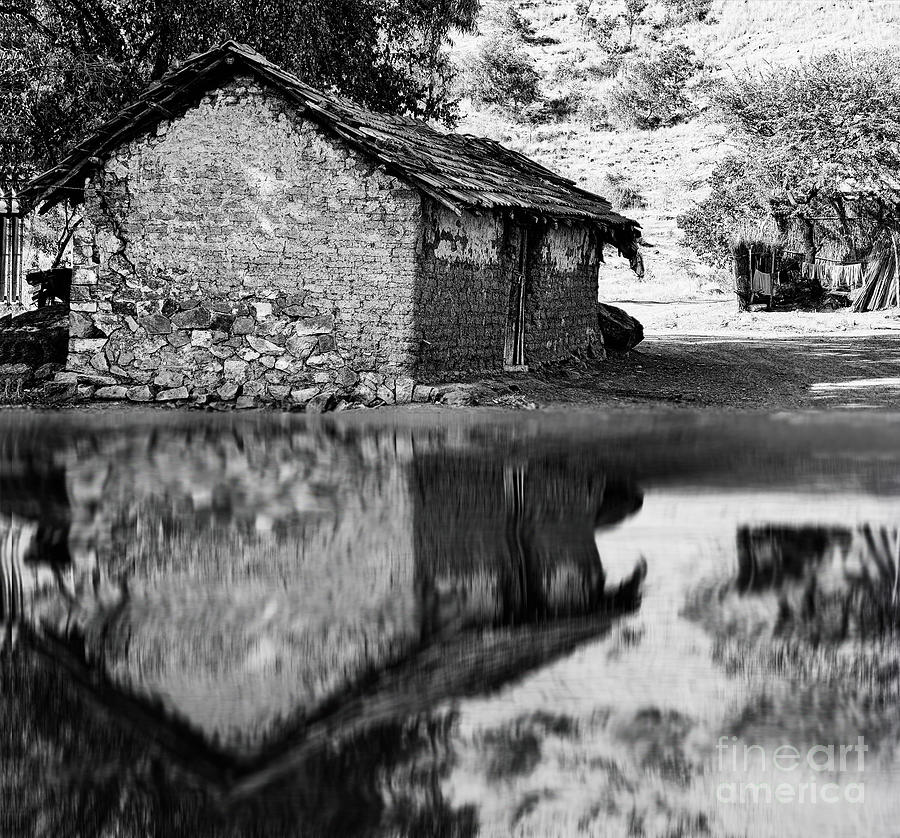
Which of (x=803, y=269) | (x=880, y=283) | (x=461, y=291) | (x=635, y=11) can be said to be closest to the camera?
(x=461, y=291)

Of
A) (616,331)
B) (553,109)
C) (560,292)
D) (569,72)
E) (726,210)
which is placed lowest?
(616,331)

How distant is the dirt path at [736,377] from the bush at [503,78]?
45421 millimetres

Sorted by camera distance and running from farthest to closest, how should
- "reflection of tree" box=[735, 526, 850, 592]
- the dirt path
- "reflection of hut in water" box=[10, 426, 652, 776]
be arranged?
the dirt path < "reflection of tree" box=[735, 526, 850, 592] < "reflection of hut in water" box=[10, 426, 652, 776]

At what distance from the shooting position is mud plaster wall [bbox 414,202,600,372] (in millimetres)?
16000

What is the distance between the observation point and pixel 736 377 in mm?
19125

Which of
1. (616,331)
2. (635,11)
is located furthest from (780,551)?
(635,11)

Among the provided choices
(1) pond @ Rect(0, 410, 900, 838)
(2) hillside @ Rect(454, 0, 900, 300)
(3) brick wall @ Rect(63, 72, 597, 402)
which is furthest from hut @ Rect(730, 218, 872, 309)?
(1) pond @ Rect(0, 410, 900, 838)

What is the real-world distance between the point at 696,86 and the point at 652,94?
2.33 meters

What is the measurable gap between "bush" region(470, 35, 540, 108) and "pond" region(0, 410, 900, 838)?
61.8m

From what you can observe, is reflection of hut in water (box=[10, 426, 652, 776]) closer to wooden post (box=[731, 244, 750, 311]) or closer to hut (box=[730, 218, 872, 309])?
wooden post (box=[731, 244, 750, 311])

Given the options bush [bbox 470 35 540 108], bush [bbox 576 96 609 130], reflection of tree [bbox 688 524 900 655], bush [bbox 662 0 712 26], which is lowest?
reflection of tree [bbox 688 524 900 655]

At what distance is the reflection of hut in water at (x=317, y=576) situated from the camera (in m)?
4.57

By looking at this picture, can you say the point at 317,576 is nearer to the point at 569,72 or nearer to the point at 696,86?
the point at 696,86

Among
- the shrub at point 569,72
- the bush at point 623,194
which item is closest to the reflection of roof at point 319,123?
the bush at point 623,194
